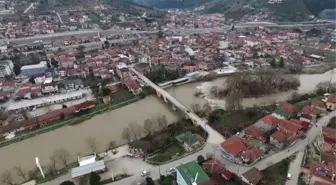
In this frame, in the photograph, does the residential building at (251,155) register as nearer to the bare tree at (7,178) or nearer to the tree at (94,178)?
the tree at (94,178)

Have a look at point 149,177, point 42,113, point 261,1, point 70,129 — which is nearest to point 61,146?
point 70,129

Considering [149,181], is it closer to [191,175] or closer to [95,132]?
[191,175]

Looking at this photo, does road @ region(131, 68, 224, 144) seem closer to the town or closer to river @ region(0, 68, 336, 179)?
the town

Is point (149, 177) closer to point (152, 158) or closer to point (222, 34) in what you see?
point (152, 158)

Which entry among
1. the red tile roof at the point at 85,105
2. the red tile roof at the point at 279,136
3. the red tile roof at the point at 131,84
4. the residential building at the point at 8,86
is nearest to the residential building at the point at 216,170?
the red tile roof at the point at 279,136

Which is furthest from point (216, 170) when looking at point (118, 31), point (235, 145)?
point (118, 31)

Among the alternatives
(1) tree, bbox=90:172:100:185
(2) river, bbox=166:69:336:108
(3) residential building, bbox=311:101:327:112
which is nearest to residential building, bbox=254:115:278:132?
(3) residential building, bbox=311:101:327:112
